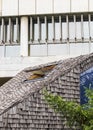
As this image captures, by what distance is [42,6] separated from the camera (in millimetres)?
28547

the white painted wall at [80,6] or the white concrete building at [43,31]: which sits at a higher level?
the white painted wall at [80,6]

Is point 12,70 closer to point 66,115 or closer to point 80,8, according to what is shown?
point 80,8

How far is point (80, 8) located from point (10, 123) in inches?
677

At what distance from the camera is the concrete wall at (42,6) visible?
28.1m

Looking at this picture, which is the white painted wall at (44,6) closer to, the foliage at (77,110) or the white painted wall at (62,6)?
the white painted wall at (62,6)

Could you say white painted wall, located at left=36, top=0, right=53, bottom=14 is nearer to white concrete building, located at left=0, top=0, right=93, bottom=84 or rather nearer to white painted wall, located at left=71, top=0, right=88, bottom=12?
white concrete building, located at left=0, top=0, right=93, bottom=84

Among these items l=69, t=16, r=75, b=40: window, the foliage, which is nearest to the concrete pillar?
l=69, t=16, r=75, b=40: window

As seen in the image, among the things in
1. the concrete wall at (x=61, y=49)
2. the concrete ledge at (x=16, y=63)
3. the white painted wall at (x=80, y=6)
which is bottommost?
the concrete ledge at (x=16, y=63)

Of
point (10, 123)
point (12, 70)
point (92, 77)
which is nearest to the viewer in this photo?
point (10, 123)

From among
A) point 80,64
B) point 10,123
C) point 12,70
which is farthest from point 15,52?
point 10,123

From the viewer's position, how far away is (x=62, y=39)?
2795 cm

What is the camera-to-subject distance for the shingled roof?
12328 mm

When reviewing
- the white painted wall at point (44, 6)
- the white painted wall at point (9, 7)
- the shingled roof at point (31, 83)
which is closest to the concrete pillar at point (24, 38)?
the white painted wall at point (9, 7)

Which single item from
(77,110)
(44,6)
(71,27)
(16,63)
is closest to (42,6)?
(44,6)
